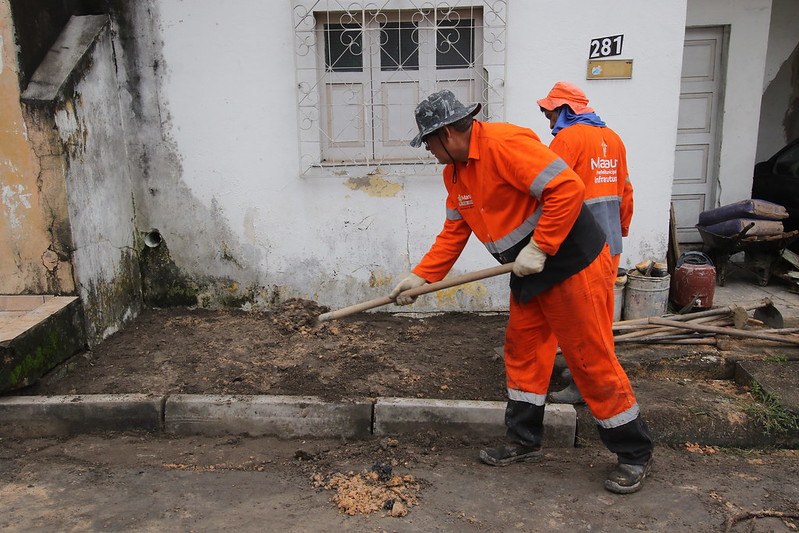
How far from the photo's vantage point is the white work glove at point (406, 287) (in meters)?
3.47

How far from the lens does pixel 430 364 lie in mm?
4629

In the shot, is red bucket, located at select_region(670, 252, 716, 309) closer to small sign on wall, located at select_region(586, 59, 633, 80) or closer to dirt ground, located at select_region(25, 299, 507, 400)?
dirt ground, located at select_region(25, 299, 507, 400)

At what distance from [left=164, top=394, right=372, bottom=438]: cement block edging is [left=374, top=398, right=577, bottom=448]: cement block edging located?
0.13 meters

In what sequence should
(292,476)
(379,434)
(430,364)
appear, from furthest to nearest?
1. (430,364)
2. (379,434)
3. (292,476)

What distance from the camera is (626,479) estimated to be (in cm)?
318

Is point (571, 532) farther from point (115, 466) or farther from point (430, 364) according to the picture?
point (115, 466)

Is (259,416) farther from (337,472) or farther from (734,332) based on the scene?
(734,332)

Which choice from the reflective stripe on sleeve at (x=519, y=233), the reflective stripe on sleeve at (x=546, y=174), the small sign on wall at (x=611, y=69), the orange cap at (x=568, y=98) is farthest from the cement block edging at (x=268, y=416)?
the small sign on wall at (x=611, y=69)

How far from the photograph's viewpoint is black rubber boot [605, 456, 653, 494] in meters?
3.18

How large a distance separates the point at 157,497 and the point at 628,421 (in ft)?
8.20

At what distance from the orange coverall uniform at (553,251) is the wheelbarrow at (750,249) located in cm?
347

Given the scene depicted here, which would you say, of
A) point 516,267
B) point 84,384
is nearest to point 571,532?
point 516,267

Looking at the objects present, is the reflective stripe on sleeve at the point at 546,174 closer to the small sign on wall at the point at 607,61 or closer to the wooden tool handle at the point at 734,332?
the wooden tool handle at the point at 734,332

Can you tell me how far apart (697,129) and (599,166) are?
163 inches
